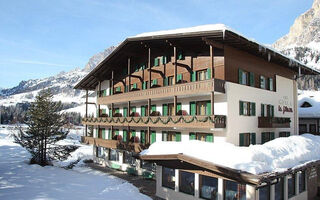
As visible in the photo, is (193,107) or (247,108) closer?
(247,108)

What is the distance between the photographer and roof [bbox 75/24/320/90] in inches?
736

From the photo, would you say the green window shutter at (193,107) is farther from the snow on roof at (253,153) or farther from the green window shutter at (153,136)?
the green window shutter at (153,136)

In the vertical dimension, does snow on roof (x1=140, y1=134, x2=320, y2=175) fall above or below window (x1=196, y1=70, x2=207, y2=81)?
below

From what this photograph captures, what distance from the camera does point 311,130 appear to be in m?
30.9

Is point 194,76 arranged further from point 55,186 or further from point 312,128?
point 312,128

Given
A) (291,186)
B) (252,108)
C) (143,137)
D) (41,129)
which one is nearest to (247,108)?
(252,108)

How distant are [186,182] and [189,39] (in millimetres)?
11578

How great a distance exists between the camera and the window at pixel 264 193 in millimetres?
13266

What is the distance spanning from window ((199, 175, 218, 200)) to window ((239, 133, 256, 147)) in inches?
243

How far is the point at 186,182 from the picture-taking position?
639 inches

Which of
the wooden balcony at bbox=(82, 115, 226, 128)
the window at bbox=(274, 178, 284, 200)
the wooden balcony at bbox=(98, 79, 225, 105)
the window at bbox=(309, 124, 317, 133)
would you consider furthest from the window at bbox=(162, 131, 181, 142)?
the window at bbox=(309, 124, 317, 133)

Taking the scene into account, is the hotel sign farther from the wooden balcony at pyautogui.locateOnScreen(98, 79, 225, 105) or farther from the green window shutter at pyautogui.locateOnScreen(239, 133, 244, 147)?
the wooden balcony at pyautogui.locateOnScreen(98, 79, 225, 105)

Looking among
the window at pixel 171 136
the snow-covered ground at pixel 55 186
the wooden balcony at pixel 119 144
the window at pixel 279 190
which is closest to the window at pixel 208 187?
the window at pixel 279 190

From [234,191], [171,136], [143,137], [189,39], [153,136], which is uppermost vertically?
[189,39]
